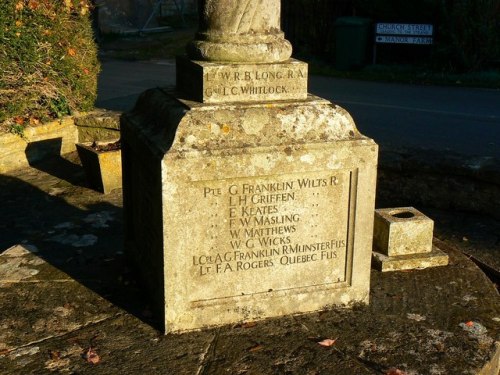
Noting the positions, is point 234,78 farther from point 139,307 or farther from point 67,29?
point 67,29

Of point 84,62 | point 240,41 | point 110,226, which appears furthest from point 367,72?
point 240,41

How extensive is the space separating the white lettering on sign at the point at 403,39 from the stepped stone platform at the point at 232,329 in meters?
11.4

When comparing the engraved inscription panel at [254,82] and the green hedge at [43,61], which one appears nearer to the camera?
the engraved inscription panel at [254,82]

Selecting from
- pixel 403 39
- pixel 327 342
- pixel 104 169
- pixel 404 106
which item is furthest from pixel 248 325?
pixel 403 39

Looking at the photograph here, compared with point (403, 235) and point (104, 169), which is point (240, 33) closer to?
point (403, 235)

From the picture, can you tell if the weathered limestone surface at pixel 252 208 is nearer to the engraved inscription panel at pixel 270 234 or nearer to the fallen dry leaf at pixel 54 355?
the engraved inscription panel at pixel 270 234

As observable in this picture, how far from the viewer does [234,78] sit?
3826mm

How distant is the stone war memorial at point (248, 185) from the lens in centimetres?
368

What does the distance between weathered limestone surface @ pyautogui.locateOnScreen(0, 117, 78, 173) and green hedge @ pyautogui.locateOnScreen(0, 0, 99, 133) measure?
0.11 m

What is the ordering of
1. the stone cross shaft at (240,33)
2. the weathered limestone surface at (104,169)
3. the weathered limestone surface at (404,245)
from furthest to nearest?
the weathered limestone surface at (104,169) < the weathered limestone surface at (404,245) < the stone cross shaft at (240,33)

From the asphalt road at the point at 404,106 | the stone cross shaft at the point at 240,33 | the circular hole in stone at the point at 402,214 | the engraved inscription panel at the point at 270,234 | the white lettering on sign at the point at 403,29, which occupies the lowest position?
the asphalt road at the point at 404,106

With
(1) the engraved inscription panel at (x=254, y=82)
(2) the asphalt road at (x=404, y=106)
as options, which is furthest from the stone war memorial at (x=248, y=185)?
(2) the asphalt road at (x=404, y=106)

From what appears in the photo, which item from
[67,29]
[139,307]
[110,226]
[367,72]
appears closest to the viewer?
[139,307]

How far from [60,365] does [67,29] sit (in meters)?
5.37
